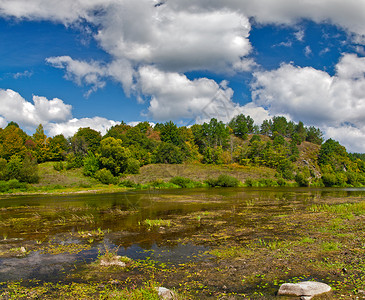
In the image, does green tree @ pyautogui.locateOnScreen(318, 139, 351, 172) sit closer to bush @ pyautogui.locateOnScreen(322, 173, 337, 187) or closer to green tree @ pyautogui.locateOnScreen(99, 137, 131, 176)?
bush @ pyautogui.locateOnScreen(322, 173, 337, 187)

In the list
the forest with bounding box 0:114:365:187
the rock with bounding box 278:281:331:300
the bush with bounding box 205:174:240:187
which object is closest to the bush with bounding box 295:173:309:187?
the forest with bounding box 0:114:365:187

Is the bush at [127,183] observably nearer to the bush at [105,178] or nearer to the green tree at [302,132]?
the bush at [105,178]

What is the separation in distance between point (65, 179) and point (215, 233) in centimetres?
6649

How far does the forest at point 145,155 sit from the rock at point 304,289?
217 feet

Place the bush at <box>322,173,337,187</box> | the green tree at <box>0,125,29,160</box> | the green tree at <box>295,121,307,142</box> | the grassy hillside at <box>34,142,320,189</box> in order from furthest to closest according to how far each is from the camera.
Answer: the green tree at <box>295,121,307,142</box>
the bush at <box>322,173,337,187</box>
the green tree at <box>0,125,29,160</box>
the grassy hillside at <box>34,142,320,189</box>

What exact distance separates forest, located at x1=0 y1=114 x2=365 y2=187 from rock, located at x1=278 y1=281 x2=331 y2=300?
6609cm

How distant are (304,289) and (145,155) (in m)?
95.2

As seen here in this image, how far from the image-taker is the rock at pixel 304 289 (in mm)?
7852

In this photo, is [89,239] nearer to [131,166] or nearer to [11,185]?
[11,185]

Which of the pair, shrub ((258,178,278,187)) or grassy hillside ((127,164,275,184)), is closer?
grassy hillside ((127,164,275,184))

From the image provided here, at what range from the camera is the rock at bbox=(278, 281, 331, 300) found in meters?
7.85

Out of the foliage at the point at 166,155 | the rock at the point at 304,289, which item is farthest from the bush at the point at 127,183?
the rock at the point at 304,289

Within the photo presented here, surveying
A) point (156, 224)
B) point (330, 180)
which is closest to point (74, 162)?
point (156, 224)

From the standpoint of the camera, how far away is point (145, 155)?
101 m
